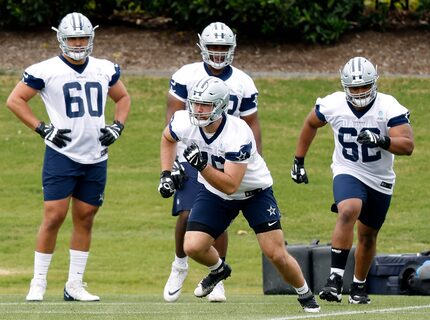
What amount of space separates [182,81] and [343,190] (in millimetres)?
1426

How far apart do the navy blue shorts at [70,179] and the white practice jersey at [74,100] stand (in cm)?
6

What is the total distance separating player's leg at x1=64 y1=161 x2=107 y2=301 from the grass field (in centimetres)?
27

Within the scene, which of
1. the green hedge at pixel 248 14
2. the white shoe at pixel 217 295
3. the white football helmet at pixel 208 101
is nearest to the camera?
the white football helmet at pixel 208 101

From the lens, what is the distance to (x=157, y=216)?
57.2 feet

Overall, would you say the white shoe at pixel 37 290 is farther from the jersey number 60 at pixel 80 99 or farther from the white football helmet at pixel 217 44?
the white football helmet at pixel 217 44

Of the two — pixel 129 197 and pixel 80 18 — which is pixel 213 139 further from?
pixel 129 197

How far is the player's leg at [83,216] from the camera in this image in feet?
34.6

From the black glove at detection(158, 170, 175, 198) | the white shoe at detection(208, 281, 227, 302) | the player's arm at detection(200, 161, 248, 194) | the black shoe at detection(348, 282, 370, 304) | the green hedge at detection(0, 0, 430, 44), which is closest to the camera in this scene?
the player's arm at detection(200, 161, 248, 194)

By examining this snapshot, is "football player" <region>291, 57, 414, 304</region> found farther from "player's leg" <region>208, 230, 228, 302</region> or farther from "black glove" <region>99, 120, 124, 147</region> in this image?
"black glove" <region>99, 120, 124, 147</region>

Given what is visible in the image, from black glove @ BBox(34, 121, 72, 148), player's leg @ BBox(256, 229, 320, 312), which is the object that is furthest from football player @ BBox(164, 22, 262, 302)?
player's leg @ BBox(256, 229, 320, 312)

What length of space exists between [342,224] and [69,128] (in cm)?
206

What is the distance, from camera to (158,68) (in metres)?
21.2

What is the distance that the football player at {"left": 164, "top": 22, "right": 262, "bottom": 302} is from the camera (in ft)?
34.3

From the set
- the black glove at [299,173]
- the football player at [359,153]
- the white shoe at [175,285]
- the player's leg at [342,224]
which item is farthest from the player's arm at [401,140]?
the white shoe at [175,285]
